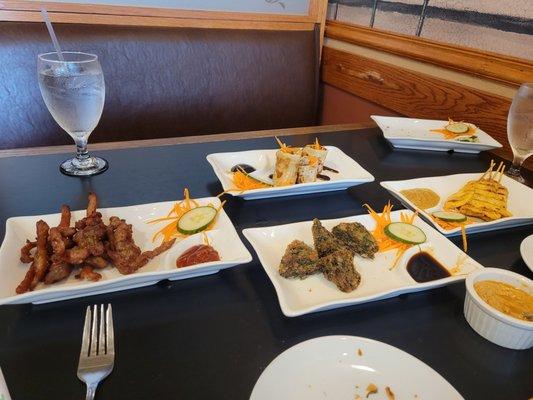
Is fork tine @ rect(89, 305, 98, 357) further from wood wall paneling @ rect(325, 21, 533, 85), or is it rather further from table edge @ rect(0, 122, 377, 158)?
wood wall paneling @ rect(325, 21, 533, 85)

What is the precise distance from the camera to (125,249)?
0.82m

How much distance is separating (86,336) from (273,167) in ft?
2.61

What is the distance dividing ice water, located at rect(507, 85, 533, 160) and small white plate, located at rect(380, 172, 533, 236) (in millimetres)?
117

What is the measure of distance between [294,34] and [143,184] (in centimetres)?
163

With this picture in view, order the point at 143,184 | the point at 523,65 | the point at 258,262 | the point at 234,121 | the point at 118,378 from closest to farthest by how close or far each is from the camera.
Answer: the point at 118,378
the point at 258,262
the point at 143,184
the point at 523,65
the point at 234,121

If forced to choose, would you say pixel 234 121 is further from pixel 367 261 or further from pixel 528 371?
pixel 528 371

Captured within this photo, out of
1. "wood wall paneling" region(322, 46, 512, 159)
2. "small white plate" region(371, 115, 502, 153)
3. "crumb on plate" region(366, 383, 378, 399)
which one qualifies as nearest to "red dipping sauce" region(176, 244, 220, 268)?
"crumb on plate" region(366, 383, 378, 399)

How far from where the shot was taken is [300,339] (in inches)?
28.3

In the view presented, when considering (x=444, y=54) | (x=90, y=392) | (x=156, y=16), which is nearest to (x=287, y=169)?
(x=90, y=392)

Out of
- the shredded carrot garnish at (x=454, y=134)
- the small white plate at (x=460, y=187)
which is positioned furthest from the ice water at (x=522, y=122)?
the shredded carrot garnish at (x=454, y=134)

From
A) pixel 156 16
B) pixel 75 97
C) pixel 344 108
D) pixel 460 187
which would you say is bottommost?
pixel 344 108

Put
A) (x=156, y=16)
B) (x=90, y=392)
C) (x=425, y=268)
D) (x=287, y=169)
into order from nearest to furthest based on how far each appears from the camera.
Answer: (x=90, y=392)
(x=425, y=268)
(x=287, y=169)
(x=156, y=16)

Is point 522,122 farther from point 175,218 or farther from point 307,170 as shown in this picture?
point 175,218

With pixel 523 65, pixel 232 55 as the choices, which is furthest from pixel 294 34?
pixel 523 65
